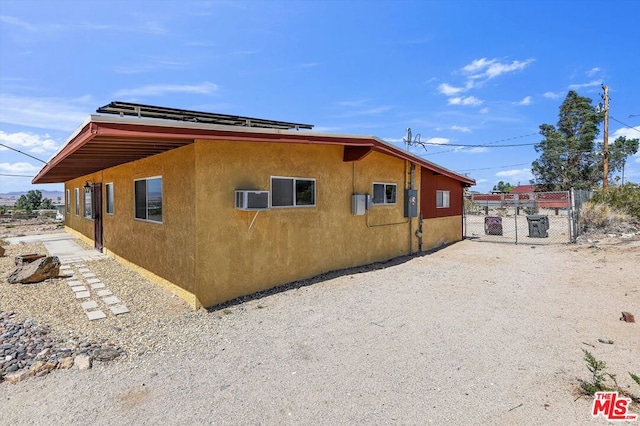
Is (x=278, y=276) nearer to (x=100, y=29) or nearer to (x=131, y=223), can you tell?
(x=131, y=223)

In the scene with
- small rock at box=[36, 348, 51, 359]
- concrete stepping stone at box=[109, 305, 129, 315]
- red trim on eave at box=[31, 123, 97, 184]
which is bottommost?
small rock at box=[36, 348, 51, 359]

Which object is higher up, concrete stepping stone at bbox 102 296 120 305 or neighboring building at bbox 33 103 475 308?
neighboring building at bbox 33 103 475 308

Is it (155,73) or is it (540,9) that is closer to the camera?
(155,73)

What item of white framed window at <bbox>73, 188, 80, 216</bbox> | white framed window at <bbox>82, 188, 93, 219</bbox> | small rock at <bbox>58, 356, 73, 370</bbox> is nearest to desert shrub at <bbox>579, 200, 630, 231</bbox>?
small rock at <bbox>58, 356, 73, 370</bbox>

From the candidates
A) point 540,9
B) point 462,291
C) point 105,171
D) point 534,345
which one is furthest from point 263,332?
point 540,9

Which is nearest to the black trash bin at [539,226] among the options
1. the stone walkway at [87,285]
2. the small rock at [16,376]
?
the stone walkway at [87,285]

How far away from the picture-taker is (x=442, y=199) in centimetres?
1293

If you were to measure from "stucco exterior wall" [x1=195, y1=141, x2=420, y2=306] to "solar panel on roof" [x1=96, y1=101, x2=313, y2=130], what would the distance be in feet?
3.38

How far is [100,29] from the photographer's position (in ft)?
25.1

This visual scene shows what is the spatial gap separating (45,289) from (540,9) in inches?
578

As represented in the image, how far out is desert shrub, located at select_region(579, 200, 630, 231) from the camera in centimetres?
1279

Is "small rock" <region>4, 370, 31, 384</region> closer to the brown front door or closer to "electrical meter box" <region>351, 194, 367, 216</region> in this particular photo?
"electrical meter box" <region>351, 194, 367, 216</region>

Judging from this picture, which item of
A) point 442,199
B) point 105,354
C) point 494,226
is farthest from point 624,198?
point 105,354

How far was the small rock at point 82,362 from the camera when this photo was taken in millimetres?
3627
